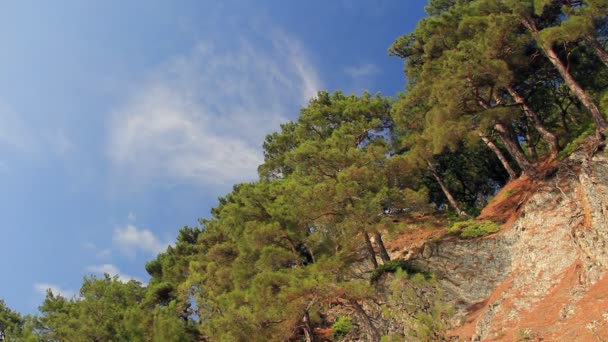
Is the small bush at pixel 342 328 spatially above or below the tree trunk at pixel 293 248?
below

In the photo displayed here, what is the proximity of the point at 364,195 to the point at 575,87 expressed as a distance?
11242mm

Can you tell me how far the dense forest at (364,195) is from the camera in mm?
17891

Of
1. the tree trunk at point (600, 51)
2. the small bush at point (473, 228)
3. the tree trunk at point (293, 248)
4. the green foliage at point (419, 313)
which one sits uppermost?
the tree trunk at point (600, 51)

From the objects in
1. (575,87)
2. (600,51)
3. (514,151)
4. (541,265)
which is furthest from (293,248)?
(600,51)

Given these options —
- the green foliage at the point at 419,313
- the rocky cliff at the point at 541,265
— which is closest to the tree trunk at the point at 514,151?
the rocky cliff at the point at 541,265

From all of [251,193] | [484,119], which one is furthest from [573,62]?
[251,193]

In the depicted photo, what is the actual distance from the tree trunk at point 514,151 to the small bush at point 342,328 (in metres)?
12.0

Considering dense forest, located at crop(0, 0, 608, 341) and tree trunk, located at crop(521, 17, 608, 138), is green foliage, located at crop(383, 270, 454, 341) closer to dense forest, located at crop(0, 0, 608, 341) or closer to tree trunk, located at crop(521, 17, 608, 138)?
dense forest, located at crop(0, 0, 608, 341)

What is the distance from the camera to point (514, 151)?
76.4 feet

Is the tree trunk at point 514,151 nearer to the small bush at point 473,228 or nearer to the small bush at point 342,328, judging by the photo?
the small bush at point 473,228

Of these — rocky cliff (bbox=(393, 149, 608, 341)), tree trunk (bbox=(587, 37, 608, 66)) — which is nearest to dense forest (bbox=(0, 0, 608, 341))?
tree trunk (bbox=(587, 37, 608, 66))

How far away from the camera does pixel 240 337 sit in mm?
17031

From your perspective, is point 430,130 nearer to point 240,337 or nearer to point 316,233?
point 316,233

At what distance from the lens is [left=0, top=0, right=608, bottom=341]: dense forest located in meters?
17.9
